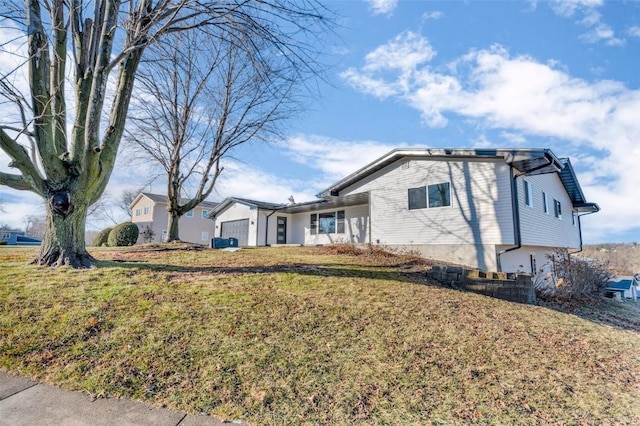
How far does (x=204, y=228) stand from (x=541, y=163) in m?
30.5

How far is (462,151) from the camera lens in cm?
1136

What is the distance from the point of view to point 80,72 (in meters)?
6.77

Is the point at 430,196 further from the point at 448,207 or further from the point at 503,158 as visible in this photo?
the point at 503,158

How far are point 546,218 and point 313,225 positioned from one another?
12129 millimetres

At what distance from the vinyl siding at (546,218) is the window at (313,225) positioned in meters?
11.6

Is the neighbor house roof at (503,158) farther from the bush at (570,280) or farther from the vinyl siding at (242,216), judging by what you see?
the vinyl siding at (242,216)

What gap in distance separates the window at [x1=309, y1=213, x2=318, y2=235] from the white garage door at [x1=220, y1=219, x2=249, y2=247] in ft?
15.4

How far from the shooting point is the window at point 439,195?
12094 millimetres

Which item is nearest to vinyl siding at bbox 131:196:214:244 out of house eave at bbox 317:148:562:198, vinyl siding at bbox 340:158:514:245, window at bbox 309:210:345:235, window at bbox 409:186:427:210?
window at bbox 309:210:345:235

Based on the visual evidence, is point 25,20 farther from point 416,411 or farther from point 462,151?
point 462,151

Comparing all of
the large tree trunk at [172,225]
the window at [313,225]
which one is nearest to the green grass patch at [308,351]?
the large tree trunk at [172,225]

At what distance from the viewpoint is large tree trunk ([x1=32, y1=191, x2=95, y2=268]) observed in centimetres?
652

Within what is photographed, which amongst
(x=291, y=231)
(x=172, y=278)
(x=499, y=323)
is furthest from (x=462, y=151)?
(x=291, y=231)

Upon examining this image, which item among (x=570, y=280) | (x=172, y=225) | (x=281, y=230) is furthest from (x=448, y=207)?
(x=172, y=225)
